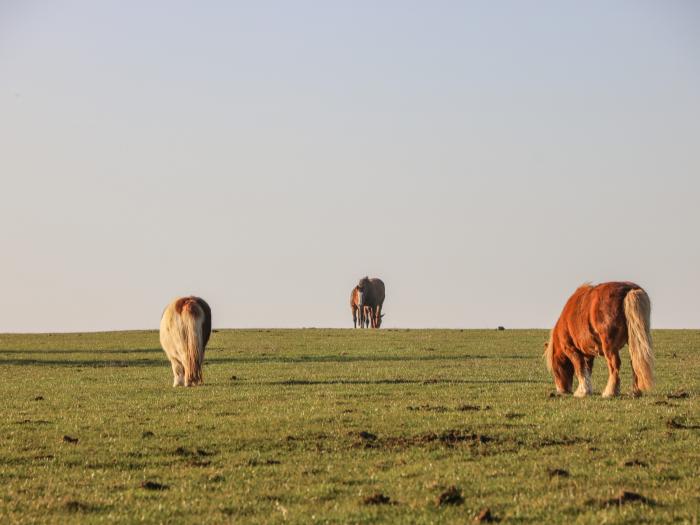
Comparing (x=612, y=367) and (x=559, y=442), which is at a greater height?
(x=612, y=367)

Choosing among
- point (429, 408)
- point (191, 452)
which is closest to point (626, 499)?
point (191, 452)

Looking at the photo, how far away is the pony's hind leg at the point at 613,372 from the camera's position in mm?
19766

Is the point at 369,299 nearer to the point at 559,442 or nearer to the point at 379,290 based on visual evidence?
the point at 379,290

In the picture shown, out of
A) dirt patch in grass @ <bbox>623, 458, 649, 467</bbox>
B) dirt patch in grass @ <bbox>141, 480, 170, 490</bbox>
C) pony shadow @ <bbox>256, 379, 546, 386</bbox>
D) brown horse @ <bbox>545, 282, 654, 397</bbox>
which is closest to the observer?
dirt patch in grass @ <bbox>141, 480, 170, 490</bbox>

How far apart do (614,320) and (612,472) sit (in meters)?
7.73

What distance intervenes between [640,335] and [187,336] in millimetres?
11447

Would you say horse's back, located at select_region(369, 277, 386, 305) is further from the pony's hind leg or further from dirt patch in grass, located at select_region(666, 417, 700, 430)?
dirt patch in grass, located at select_region(666, 417, 700, 430)

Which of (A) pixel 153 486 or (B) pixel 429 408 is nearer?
(A) pixel 153 486

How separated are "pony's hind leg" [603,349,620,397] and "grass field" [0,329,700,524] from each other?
0.61 meters

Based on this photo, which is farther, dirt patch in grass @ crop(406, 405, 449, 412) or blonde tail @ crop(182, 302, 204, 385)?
blonde tail @ crop(182, 302, 204, 385)

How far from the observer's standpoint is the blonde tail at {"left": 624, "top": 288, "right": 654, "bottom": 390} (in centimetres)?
1917

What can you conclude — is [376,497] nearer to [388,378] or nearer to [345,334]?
[388,378]

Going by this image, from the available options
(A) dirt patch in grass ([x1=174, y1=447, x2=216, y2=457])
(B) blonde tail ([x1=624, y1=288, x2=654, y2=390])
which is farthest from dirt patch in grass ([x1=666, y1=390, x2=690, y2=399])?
(A) dirt patch in grass ([x1=174, y1=447, x2=216, y2=457])

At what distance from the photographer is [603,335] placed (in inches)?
782
